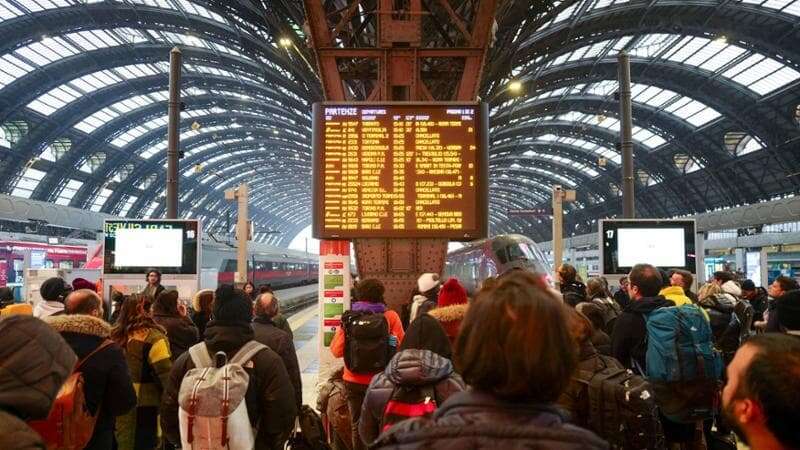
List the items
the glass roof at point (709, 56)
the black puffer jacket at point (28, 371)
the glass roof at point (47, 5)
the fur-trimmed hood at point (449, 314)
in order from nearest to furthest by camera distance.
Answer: the black puffer jacket at point (28, 371) < the fur-trimmed hood at point (449, 314) < the glass roof at point (47, 5) < the glass roof at point (709, 56)

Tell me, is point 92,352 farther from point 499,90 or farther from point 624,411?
point 499,90

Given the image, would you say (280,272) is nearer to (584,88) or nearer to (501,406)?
(584,88)

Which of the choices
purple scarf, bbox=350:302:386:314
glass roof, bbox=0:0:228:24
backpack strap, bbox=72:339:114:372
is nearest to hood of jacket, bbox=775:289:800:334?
purple scarf, bbox=350:302:386:314

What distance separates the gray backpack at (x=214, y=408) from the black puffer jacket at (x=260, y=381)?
0.47ft

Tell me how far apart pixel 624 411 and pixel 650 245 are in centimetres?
657

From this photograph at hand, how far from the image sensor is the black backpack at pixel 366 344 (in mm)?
4012

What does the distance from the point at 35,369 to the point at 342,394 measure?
2.55 metres

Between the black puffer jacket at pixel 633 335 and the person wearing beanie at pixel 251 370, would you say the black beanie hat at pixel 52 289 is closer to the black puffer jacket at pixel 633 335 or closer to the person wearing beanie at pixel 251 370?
the person wearing beanie at pixel 251 370

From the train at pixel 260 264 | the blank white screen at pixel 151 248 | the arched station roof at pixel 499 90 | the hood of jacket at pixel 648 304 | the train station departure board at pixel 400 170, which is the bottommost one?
the train at pixel 260 264

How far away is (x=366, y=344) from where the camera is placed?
4.05 metres

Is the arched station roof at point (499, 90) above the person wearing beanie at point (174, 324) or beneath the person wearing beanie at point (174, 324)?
above

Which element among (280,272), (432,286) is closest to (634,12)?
(432,286)

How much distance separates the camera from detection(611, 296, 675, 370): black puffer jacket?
4062 millimetres

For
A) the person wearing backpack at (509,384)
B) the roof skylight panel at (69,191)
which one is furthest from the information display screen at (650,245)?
the roof skylight panel at (69,191)
